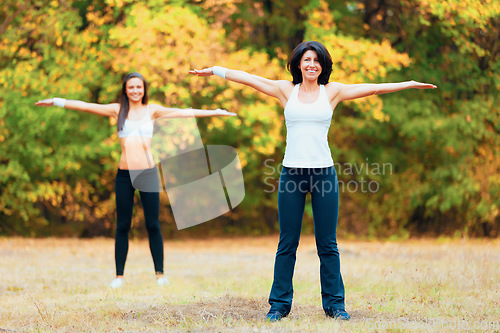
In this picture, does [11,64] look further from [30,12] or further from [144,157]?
[144,157]

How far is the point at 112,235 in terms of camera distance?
13.7 metres

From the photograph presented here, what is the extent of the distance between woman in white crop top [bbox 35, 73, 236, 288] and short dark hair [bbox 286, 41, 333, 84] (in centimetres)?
161

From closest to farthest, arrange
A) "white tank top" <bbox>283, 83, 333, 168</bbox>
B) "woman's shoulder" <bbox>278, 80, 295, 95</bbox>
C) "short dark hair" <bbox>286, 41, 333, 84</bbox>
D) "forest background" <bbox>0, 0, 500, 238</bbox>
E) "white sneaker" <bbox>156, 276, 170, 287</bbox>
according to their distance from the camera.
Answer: "white tank top" <bbox>283, 83, 333, 168</bbox>, "short dark hair" <bbox>286, 41, 333, 84</bbox>, "woman's shoulder" <bbox>278, 80, 295, 95</bbox>, "white sneaker" <bbox>156, 276, 170, 287</bbox>, "forest background" <bbox>0, 0, 500, 238</bbox>

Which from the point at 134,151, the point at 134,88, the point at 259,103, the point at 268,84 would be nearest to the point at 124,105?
the point at 134,88

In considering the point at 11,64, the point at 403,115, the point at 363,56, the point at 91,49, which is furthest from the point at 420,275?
the point at 11,64

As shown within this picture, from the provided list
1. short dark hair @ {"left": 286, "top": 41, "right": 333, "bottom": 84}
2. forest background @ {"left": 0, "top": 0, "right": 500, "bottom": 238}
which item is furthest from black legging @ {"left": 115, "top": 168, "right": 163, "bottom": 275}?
forest background @ {"left": 0, "top": 0, "right": 500, "bottom": 238}

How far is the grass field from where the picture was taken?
14.9ft

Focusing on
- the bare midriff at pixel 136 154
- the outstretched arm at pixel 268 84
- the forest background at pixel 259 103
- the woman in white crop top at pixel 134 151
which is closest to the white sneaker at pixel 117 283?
the woman in white crop top at pixel 134 151

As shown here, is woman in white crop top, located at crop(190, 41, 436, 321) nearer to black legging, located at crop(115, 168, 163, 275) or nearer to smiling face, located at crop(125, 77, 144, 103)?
black legging, located at crop(115, 168, 163, 275)

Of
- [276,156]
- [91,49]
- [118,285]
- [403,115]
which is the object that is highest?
[91,49]

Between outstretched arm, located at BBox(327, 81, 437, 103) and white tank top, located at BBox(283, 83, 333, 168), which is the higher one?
outstretched arm, located at BBox(327, 81, 437, 103)

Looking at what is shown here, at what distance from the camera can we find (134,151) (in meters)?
6.41

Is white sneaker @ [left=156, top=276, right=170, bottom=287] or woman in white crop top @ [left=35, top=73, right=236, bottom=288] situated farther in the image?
white sneaker @ [left=156, top=276, right=170, bottom=287]

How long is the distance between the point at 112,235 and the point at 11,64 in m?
4.35
